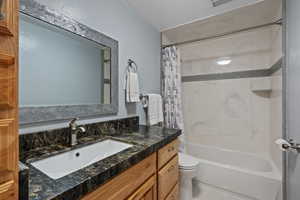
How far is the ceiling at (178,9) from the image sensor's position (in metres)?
1.70

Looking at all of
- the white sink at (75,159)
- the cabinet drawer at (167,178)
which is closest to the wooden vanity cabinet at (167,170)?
the cabinet drawer at (167,178)

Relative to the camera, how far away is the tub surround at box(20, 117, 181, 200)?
21.2 inches

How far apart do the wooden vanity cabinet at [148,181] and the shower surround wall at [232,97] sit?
2.86 feet

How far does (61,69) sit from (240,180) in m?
2.09

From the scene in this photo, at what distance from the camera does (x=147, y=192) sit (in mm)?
990

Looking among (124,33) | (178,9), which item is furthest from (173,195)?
(178,9)

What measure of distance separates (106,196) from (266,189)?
1754 mm

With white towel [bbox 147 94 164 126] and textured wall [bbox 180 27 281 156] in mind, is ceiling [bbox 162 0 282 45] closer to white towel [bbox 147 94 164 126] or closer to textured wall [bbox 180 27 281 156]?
textured wall [bbox 180 27 281 156]

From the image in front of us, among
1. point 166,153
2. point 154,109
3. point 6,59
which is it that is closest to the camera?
point 6,59

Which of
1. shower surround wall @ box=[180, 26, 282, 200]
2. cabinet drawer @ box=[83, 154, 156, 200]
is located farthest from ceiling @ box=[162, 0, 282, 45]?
cabinet drawer @ box=[83, 154, 156, 200]

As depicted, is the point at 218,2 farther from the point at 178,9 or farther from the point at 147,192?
the point at 147,192

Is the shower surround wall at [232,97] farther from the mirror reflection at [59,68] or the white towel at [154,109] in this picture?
the mirror reflection at [59,68]

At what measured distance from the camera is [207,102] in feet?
9.07

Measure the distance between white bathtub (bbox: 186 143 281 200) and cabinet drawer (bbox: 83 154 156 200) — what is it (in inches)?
46.7
